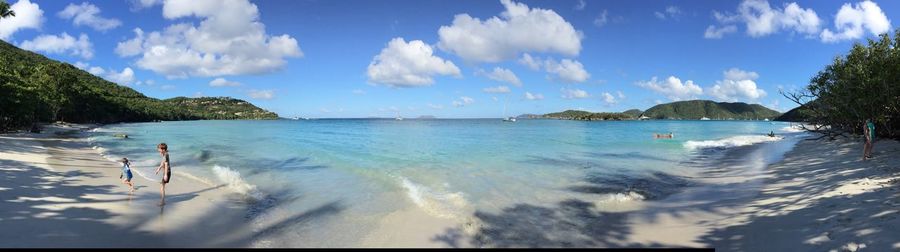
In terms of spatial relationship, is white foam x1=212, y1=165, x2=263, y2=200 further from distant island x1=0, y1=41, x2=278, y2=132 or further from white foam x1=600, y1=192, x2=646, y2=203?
distant island x1=0, y1=41, x2=278, y2=132

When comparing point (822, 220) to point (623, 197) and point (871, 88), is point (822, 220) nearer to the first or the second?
point (623, 197)

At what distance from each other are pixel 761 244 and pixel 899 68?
1945 centimetres

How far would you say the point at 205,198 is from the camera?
1409cm

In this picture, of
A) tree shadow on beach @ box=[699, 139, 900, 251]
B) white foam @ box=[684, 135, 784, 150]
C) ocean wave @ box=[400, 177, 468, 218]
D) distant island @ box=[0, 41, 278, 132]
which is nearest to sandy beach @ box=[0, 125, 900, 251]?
tree shadow on beach @ box=[699, 139, 900, 251]

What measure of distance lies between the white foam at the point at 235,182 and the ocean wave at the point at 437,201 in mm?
5553

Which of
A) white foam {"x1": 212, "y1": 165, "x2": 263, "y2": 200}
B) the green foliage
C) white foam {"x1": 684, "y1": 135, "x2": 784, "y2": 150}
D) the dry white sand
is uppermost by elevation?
the green foliage

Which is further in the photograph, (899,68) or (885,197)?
(899,68)

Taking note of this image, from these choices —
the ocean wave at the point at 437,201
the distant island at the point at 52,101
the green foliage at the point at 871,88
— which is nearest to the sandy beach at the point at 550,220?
the ocean wave at the point at 437,201

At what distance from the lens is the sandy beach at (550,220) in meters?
8.42

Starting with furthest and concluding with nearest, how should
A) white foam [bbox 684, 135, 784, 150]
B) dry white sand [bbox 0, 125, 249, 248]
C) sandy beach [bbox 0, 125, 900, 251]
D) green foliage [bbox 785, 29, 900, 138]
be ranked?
white foam [bbox 684, 135, 784, 150]
green foliage [bbox 785, 29, 900, 138]
dry white sand [bbox 0, 125, 249, 248]
sandy beach [bbox 0, 125, 900, 251]

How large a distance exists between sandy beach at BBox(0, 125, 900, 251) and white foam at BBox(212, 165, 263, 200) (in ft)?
2.79

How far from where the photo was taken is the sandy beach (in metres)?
8.42

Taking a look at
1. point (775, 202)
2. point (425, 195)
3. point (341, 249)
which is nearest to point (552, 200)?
point (425, 195)

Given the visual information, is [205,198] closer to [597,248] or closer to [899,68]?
[597,248]
